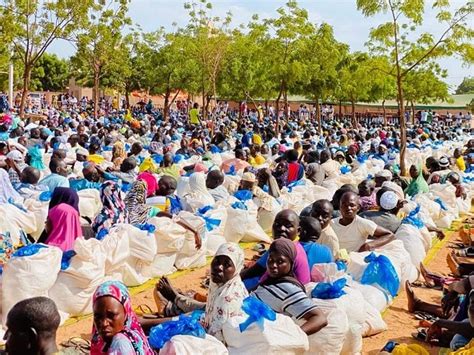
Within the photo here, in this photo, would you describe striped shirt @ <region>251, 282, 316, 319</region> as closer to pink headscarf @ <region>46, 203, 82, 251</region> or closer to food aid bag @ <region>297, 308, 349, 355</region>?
food aid bag @ <region>297, 308, 349, 355</region>

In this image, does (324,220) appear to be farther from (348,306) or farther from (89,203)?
(89,203)

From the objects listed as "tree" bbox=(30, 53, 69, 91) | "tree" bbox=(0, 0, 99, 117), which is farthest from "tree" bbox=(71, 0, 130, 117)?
"tree" bbox=(30, 53, 69, 91)

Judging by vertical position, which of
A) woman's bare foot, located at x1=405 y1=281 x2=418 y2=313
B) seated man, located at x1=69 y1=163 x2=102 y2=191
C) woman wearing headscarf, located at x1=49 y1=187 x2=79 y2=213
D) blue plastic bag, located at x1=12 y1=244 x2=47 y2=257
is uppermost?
woman wearing headscarf, located at x1=49 y1=187 x2=79 y2=213

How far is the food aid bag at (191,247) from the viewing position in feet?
24.6

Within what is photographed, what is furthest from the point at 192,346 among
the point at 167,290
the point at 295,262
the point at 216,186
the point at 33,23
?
the point at 33,23

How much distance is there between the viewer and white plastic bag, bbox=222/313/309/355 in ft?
13.1

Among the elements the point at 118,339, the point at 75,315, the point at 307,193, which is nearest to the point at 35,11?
the point at 307,193

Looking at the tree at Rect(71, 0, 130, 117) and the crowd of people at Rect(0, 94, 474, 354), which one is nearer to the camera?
the crowd of people at Rect(0, 94, 474, 354)

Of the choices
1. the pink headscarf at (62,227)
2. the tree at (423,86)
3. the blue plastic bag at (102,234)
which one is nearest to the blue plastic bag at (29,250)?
the pink headscarf at (62,227)

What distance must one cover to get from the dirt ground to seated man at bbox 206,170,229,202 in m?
1.07

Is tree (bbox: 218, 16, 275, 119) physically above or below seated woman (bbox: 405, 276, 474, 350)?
above

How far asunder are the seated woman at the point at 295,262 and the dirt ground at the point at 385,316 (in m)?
1.12

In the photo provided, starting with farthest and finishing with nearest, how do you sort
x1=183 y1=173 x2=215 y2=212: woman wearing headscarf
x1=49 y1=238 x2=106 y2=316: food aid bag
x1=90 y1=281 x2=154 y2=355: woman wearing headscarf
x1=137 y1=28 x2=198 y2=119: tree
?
x1=137 y1=28 x2=198 y2=119: tree, x1=183 y1=173 x2=215 y2=212: woman wearing headscarf, x1=49 y1=238 x2=106 y2=316: food aid bag, x1=90 y1=281 x2=154 y2=355: woman wearing headscarf

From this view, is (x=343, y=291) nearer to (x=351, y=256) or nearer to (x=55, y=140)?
(x=351, y=256)
